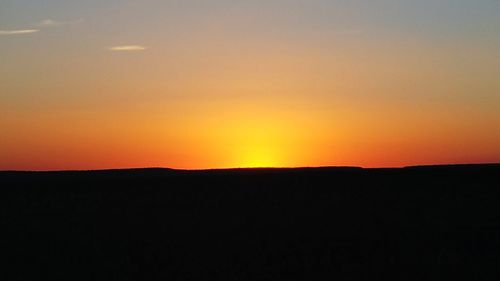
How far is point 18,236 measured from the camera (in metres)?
28.1

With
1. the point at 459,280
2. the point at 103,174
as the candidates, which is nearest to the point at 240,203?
the point at 459,280

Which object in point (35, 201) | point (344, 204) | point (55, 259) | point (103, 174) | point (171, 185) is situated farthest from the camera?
point (103, 174)

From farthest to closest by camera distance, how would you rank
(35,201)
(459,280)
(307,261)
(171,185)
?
(171,185) → (35,201) → (307,261) → (459,280)

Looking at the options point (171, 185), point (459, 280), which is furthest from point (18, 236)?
point (171, 185)

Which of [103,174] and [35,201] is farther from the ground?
[103,174]

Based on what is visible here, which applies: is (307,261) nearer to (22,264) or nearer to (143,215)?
(22,264)

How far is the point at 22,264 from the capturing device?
2238 centimetres

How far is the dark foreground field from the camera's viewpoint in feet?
69.0

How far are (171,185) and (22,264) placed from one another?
24304 mm

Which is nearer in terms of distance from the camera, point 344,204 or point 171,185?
point 344,204

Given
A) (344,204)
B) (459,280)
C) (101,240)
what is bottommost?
(459,280)

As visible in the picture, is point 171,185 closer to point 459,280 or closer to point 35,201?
point 35,201

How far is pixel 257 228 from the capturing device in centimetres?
2967

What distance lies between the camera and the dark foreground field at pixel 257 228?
21.0 metres
